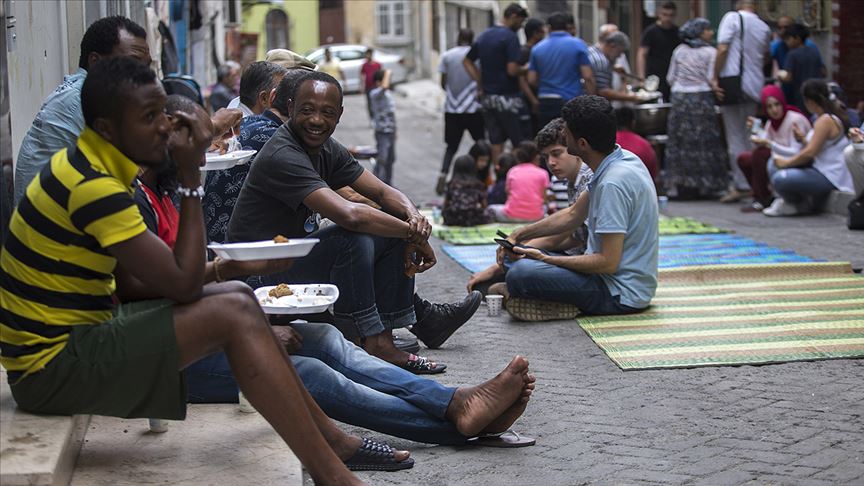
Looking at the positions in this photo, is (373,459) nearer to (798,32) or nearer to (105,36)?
(105,36)

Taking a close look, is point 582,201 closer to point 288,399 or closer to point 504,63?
point 288,399

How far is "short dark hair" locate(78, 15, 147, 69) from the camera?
17.8 feet

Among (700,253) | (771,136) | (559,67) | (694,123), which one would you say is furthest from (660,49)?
(700,253)

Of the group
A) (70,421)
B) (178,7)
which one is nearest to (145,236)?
(70,421)

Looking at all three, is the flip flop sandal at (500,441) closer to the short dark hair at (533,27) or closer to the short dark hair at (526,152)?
the short dark hair at (526,152)

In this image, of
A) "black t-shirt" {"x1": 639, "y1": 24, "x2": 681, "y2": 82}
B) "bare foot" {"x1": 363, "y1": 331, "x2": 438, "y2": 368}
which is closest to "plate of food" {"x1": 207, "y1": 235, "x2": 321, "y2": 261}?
"bare foot" {"x1": 363, "y1": 331, "x2": 438, "y2": 368}

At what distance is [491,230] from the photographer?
1164 centimetres

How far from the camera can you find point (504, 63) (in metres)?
14.3

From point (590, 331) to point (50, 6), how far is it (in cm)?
397

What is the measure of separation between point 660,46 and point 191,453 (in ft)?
38.2

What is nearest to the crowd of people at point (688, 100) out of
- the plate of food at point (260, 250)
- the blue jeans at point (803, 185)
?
the blue jeans at point (803, 185)

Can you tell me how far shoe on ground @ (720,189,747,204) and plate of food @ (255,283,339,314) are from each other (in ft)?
30.5

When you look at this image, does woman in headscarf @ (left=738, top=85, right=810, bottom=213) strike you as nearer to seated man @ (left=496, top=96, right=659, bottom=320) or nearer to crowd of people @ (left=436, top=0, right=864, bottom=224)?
crowd of people @ (left=436, top=0, right=864, bottom=224)

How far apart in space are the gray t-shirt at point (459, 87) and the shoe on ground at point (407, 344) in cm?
861
